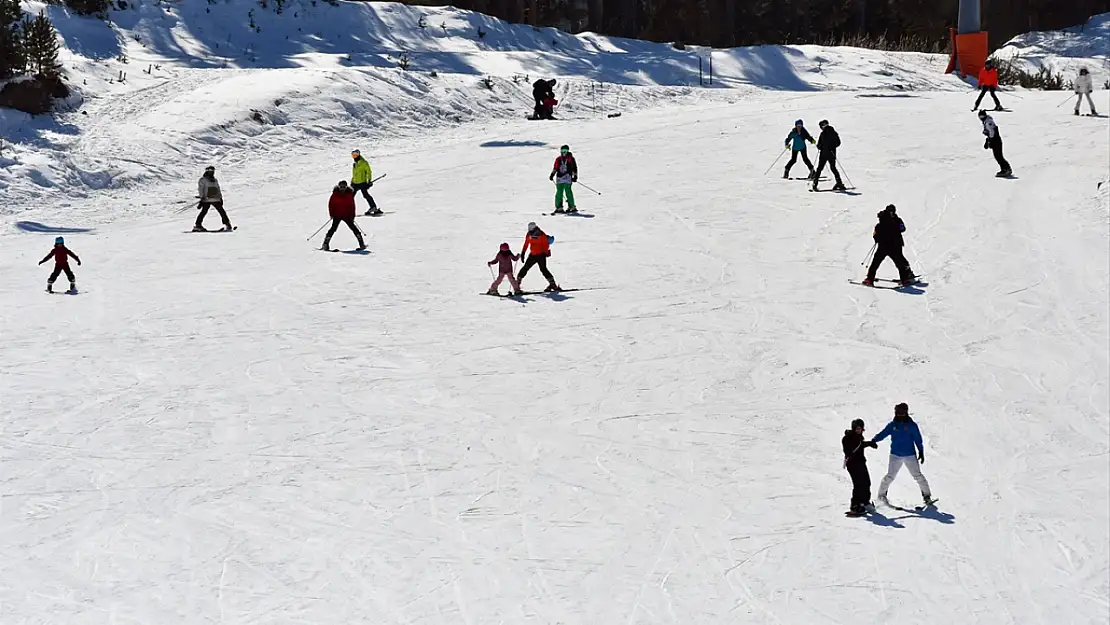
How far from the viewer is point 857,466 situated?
1180cm

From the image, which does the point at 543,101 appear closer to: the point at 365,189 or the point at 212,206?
the point at 365,189

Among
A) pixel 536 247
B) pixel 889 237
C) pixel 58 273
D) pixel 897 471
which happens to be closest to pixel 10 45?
pixel 58 273

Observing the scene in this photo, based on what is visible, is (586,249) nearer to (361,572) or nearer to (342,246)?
(342,246)

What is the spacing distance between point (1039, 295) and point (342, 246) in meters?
9.78

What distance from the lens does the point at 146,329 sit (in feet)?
53.8

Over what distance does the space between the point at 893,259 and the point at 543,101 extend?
14774 millimetres

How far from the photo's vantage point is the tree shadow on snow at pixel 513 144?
28406 millimetres

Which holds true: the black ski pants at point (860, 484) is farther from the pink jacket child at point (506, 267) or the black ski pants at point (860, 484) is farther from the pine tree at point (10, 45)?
the pine tree at point (10, 45)

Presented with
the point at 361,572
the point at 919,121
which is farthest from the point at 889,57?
the point at 361,572

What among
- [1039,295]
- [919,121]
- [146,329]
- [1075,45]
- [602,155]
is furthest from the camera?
[1075,45]

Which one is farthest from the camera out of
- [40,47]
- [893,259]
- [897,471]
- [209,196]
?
[40,47]

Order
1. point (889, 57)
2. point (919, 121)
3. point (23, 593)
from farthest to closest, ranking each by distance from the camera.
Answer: point (889, 57) → point (919, 121) → point (23, 593)

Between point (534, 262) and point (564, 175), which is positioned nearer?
point (534, 262)

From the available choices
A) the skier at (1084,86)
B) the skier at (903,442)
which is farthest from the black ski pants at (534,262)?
the skier at (1084,86)
